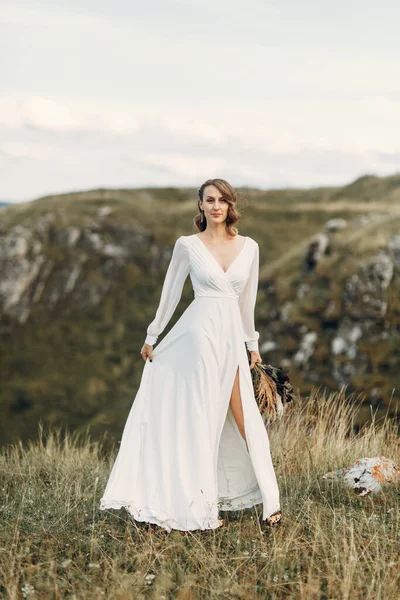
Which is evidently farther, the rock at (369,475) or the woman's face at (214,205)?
the rock at (369,475)

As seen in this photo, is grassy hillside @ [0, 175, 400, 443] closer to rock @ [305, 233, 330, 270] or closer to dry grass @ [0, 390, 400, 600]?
rock @ [305, 233, 330, 270]

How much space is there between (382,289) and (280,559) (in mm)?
19505

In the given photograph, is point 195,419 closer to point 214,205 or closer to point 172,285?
point 172,285

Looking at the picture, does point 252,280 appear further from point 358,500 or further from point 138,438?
point 358,500

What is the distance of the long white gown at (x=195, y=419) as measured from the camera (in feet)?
16.5

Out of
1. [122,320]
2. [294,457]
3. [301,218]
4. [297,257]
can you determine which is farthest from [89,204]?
[294,457]

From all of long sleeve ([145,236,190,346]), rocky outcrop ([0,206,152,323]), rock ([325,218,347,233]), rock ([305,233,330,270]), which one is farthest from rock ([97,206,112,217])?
long sleeve ([145,236,190,346])

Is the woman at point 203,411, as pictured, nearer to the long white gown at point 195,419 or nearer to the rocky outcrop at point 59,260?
the long white gown at point 195,419

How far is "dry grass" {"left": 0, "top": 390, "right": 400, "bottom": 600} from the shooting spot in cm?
407

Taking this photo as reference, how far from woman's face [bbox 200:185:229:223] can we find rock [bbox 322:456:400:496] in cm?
254

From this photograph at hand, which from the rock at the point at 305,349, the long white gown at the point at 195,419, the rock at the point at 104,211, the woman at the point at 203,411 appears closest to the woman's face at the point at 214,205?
the woman at the point at 203,411

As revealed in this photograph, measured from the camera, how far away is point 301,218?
37875 mm

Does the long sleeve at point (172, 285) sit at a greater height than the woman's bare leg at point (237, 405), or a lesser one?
greater

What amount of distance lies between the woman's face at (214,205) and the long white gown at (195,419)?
23 cm
